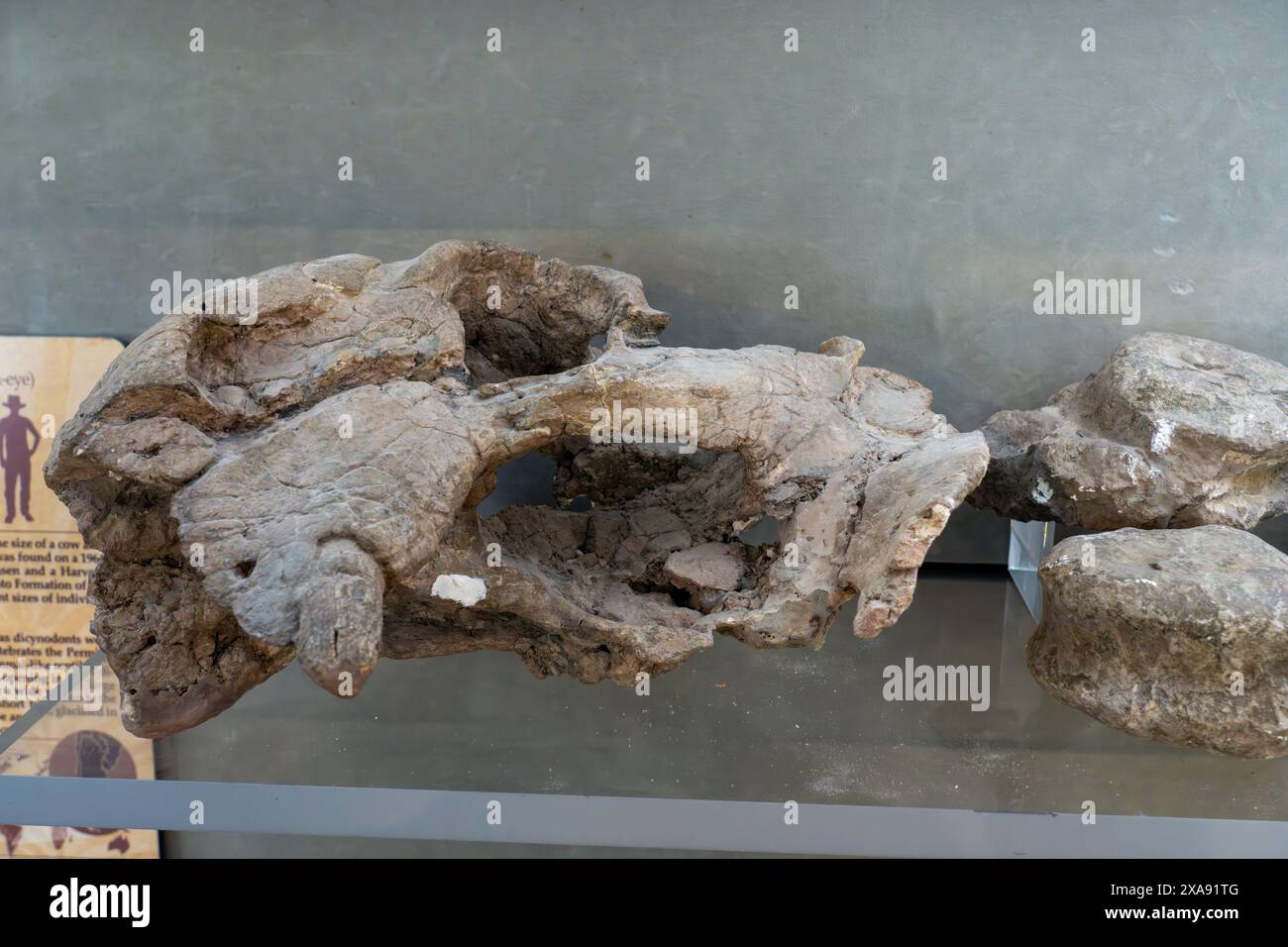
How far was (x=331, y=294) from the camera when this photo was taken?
2309 mm

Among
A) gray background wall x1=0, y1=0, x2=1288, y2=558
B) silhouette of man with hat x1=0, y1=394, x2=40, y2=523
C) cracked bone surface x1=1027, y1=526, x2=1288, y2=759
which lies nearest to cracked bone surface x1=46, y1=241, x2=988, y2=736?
cracked bone surface x1=1027, y1=526, x2=1288, y2=759

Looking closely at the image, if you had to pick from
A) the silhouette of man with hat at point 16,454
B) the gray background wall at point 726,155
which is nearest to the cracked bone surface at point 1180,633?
the gray background wall at point 726,155

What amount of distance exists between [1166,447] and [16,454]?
326cm

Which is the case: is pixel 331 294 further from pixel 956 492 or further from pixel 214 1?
pixel 956 492

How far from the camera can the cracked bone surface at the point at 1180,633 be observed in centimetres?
187

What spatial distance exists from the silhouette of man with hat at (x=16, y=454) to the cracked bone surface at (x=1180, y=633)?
116 inches

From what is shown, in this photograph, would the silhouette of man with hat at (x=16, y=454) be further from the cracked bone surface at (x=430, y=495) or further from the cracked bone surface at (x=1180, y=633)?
the cracked bone surface at (x=1180, y=633)

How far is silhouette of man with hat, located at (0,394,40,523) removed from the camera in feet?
10.3

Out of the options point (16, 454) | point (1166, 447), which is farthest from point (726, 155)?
point (16, 454)

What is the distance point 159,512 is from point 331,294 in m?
0.60

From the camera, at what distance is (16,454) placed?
317cm

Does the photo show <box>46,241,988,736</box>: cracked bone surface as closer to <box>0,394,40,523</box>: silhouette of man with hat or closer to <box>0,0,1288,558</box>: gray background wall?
<box>0,0,1288,558</box>: gray background wall

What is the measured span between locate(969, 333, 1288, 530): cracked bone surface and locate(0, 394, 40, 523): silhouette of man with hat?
9.51 ft

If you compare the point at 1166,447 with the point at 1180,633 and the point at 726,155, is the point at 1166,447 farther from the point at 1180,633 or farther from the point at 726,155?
the point at 726,155
